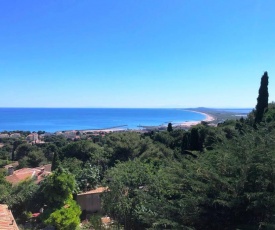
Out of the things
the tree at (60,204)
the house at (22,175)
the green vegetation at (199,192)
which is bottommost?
the house at (22,175)

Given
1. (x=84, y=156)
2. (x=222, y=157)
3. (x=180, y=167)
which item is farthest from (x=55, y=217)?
(x=84, y=156)

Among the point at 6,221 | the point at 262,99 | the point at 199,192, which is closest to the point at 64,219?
the point at 6,221

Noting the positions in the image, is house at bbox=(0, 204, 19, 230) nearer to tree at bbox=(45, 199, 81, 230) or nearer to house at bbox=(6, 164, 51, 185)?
tree at bbox=(45, 199, 81, 230)

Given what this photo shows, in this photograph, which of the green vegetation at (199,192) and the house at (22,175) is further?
the house at (22,175)

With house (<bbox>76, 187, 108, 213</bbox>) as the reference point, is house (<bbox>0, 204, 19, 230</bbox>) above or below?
above

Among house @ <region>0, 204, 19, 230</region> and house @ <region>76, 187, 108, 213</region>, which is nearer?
house @ <region>0, 204, 19, 230</region>

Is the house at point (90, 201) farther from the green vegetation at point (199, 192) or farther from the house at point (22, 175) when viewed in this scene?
the house at point (22, 175)

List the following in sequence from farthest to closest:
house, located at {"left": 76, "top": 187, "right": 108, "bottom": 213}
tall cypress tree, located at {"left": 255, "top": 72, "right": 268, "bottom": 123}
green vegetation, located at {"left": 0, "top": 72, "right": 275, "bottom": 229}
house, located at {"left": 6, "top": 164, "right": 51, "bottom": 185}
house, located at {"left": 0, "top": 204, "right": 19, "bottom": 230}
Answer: tall cypress tree, located at {"left": 255, "top": 72, "right": 268, "bottom": 123}, house, located at {"left": 6, "top": 164, "right": 51, "bottom": 185}, house, located at {"left": 76, "top": 187, "right": 108, "bottom": 213}, house, located at {"left": 0, "top": 204, "right": 19, "bottom": 230}, green vegetation, located at {"left": 0, "top": 72, "right": 275, "bottom": 229}

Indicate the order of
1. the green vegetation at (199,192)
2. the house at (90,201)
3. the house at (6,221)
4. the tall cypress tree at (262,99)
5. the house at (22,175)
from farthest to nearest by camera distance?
1. the tall cypress tree at (262,99)
2. the house at (22,175)
3. the house at (90,201)
4. the house at (6,221)
5. the green vegetation at (199,192)

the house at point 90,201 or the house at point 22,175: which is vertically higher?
the house at point 90,201

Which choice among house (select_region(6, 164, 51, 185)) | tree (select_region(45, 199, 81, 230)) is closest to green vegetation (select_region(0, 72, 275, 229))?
tree (select_region(45, 199, 81, 230))

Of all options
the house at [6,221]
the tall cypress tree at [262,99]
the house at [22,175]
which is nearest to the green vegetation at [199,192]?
the house at [6,221]
